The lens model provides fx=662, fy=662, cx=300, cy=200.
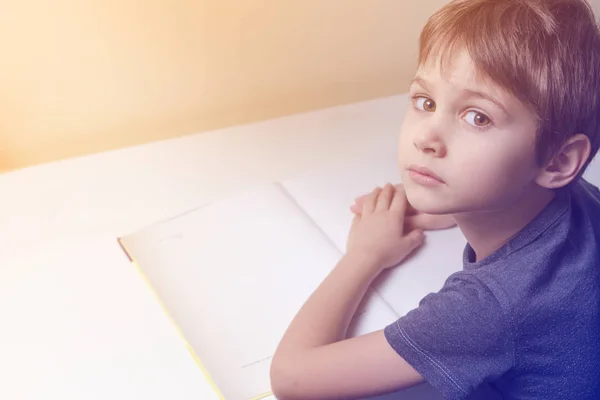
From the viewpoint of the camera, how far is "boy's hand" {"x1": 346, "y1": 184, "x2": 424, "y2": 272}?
677mm

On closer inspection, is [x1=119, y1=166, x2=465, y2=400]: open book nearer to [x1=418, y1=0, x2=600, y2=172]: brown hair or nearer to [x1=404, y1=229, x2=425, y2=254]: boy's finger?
[x1=404, y1=229, x2=425, y2=254]: boy's finger

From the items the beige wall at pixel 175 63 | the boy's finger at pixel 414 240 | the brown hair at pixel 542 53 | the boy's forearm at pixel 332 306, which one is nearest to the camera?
the brown hair at pixel 542 53

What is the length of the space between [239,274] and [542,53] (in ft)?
1.18

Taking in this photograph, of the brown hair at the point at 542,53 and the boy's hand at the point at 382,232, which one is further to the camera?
the boy's hand at the point at 382,232

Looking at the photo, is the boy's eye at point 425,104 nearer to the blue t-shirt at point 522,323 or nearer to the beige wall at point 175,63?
the blue t-shirt at point 522,323

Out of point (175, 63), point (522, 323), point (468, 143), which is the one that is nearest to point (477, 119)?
point (468, 143)

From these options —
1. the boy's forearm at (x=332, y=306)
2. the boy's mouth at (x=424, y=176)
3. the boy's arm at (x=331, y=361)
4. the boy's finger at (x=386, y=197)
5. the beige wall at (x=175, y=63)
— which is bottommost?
the boy's arm at (x=331, y=361)

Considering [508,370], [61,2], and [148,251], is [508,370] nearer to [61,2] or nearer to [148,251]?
[148,251]

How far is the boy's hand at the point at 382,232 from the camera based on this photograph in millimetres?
677

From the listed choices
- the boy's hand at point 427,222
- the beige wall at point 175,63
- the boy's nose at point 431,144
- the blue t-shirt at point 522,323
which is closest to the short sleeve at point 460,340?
the blue t-shirt at point 522,323

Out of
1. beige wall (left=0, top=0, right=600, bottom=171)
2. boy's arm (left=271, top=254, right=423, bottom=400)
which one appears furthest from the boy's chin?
beige wall (left=0, top=0, right=600, bottom=171)

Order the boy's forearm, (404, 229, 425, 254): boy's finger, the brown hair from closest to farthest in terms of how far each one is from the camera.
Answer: the brown hair, the boy's forearm, (404, 229, 425, 254): boy's finger

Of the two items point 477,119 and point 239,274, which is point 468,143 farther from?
point 239,274

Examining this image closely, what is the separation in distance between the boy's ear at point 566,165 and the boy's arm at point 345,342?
0.61ft
